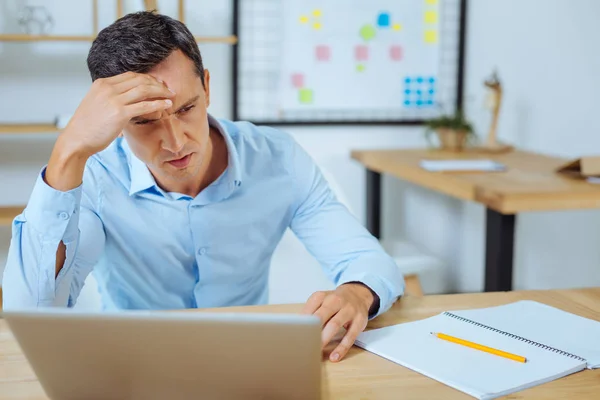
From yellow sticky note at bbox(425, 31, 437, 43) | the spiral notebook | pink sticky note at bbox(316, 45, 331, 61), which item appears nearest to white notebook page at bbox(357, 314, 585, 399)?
the spiral notebook

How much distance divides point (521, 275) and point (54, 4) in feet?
7.15

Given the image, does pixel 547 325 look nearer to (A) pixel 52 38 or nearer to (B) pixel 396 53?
(A) pixel 52 38

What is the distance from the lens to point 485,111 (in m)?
3.51

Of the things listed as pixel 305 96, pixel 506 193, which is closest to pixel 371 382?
pixel 506 193

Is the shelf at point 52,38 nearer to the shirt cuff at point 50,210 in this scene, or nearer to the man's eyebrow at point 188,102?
the man's eyebrow at point 188,102

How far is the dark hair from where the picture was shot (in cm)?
136

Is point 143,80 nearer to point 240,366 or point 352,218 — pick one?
point 352,218

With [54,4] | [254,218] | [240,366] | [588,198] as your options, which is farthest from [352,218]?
[54,4]

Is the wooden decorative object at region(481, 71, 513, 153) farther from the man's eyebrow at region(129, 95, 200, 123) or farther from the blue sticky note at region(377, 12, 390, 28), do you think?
the man's eyebrow at region(129, 95, 200, 123)

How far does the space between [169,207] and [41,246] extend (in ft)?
1.08

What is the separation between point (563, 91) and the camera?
9.83 feet

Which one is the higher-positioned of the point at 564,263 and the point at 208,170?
the point at 208,170

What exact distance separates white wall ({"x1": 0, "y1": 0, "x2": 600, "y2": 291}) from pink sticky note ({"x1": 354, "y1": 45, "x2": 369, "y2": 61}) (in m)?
0.31

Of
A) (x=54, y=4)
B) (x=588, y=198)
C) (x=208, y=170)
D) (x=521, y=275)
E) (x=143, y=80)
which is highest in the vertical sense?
(x=54, y=4)
